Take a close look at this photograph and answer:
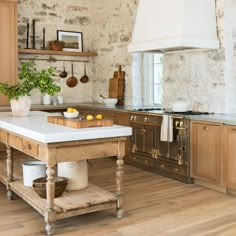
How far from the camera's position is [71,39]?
23.3 ft

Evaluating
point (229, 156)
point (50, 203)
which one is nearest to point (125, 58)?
point (229, 156)

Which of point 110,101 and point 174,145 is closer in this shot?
point 174,145

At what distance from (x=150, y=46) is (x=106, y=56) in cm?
216

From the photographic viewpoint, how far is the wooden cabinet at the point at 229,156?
12.4ft

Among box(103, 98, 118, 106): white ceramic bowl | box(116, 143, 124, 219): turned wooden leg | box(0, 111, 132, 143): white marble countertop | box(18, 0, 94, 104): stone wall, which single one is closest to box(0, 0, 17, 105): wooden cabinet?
box(18, 0, 94, 104): stone wall

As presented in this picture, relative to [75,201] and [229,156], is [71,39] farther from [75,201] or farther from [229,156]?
[75,201]

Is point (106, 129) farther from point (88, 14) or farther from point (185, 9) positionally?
point (88, 14)

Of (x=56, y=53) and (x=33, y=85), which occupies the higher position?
(x=56, y=53)

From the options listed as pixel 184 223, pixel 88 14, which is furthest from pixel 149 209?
pixel 88 14

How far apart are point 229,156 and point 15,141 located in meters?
2.19

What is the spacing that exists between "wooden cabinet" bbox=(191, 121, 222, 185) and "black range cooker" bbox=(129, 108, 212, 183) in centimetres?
10

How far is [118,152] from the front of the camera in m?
3.06

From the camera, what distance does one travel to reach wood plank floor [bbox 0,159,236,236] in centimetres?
296

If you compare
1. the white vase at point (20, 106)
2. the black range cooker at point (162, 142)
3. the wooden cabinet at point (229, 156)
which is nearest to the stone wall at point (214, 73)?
the black range cooker at point (162, 142)
